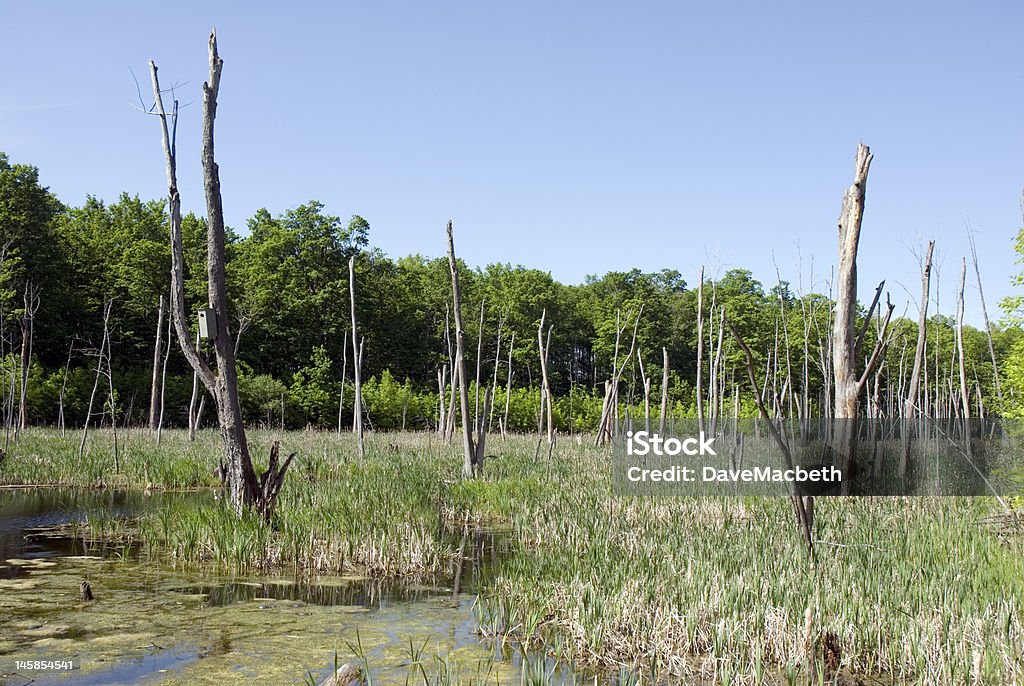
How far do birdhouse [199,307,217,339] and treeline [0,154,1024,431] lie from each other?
17.0m

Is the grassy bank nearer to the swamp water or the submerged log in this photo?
the swamp water

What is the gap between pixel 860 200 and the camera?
593cm

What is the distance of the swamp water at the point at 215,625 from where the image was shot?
4.72m

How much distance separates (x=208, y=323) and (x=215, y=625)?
3.32 meters

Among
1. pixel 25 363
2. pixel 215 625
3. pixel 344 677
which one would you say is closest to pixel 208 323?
pixel 215 625

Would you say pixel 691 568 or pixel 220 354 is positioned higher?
pixel 220 354

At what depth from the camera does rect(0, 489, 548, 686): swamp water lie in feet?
15.5

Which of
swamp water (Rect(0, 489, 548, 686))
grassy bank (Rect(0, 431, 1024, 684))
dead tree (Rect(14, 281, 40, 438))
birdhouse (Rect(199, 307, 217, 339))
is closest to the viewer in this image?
grassy bank (Rect(0, 431, 1024, 684))

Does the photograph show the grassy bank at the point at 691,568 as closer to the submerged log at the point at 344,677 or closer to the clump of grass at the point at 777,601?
the clump of grass at the point at 777,601

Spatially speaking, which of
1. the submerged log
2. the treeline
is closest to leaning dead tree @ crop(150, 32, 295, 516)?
the submerged log

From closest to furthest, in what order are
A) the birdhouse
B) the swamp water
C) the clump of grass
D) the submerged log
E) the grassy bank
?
1. the submerged log
2. the clump of grass
3. the grassy bank
4. the swamp water
5. the birdhouse

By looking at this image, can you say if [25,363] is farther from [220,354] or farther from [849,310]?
[849,310]

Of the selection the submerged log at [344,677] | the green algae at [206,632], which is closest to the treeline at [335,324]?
the green algae at [206,632]

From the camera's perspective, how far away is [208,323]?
7.96 metres
